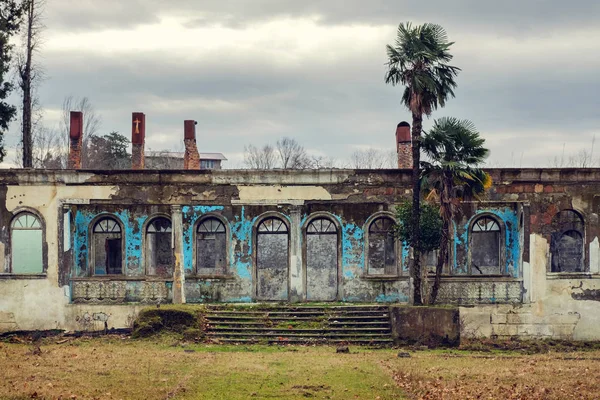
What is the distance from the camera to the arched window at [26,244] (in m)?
27.7

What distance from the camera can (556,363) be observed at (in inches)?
851

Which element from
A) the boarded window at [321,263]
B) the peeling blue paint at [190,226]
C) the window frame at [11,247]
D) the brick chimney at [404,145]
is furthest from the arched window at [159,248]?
the brick chimney at [404,145]

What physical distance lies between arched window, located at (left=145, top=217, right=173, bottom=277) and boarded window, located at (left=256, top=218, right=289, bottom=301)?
10.1 ft

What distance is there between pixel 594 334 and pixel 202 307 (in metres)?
12.5

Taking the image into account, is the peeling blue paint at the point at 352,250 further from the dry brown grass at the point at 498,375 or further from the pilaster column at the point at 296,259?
the dry brown grass at the point at 498,375

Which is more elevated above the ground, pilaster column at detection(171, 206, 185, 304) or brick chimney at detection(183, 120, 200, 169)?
brick chimney at detection(183, 120, 200, 169)

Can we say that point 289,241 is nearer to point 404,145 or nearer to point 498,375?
point 404,145

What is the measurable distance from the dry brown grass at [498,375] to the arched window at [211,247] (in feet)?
28.1

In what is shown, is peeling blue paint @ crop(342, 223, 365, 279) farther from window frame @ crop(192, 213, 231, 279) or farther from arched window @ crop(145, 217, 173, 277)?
arched window @ crop(145, 217, 173, 277)

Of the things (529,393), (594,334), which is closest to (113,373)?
(529,393)

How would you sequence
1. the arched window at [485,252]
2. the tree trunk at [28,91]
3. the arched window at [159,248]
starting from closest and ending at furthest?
the arched window at [485,252] → the arched window at [159,248] → the tree trunk at [28,91]

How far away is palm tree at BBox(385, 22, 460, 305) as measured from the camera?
82.4ft

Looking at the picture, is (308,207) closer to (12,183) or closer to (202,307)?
(202,307)

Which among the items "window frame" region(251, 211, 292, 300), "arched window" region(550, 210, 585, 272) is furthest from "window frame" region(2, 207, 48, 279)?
"arched window" region(550, 210, 585, 272)
